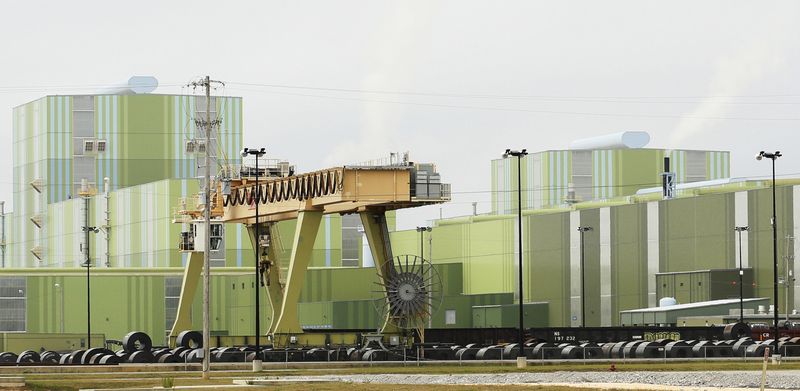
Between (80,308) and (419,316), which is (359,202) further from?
(80,308)

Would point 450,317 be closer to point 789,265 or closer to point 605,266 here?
point 605,266

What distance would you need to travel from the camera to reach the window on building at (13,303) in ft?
436

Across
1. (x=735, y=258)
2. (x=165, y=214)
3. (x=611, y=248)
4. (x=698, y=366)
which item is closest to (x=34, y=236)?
(x=165, y=214)

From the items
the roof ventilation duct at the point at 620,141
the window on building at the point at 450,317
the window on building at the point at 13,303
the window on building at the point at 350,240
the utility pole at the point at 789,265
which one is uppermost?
the roof ventilation duct at the point at 620,141

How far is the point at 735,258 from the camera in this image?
121938 mm

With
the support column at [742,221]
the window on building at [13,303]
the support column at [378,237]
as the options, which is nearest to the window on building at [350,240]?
the window on building at [13,303]

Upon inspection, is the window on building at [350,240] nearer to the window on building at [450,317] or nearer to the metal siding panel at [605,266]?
the window on building at [450,317]

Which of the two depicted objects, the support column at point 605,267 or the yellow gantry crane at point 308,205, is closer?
the yellow gantry crane at point 308,205

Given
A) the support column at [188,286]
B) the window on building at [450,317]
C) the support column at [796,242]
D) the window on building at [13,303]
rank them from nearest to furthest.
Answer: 1. the support column at [188,286]
2. the support column at [796,242]
3. the window on building at [13,303]
4. the window on building at [450,317]

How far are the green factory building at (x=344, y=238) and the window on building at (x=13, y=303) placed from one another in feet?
0.39

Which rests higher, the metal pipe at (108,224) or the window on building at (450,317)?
the metal pipe at (108,224)

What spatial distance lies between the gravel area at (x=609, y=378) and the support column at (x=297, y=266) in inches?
1148

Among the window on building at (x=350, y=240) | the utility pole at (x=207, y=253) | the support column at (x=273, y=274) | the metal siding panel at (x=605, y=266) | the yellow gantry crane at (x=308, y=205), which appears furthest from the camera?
the window on building at (x=350, y=240)

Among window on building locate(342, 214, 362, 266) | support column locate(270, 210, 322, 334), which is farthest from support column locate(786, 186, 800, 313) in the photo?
window on building locate(342, 214, 362, 266)
